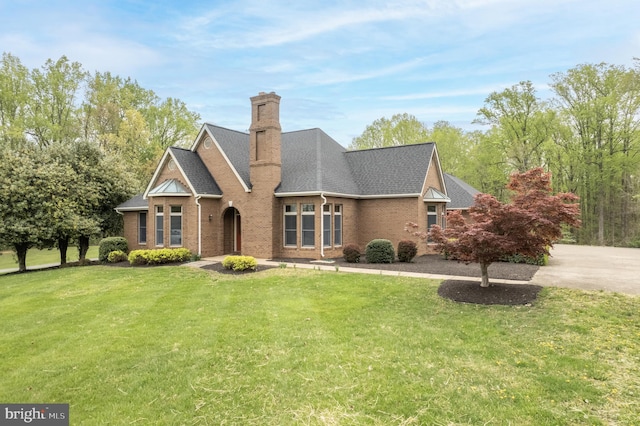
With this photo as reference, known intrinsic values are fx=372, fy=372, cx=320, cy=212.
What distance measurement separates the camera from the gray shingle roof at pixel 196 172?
19.6 metres

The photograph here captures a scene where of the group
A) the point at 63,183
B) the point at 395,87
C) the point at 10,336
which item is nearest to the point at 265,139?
the point at 395,87

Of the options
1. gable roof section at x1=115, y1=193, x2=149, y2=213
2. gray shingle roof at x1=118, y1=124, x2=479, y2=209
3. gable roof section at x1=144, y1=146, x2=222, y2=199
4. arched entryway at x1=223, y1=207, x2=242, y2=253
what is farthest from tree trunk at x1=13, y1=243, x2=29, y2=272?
arched entryway at x1=223, y1=207, x2=242, y2=253

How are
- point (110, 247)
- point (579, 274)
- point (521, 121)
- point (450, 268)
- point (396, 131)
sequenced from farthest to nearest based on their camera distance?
point (396, 131) → point (521, 121) → point (110, 247) → point (450, 268) → point (579, 274)

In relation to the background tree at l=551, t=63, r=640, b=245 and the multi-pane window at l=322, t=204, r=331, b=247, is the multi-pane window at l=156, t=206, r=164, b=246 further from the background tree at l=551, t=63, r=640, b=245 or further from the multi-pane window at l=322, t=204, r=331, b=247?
the background tree at l=551, t=63, r=640, b=245

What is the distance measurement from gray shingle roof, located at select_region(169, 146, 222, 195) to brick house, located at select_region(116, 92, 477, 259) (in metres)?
0.06

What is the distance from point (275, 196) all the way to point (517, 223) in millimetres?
11901

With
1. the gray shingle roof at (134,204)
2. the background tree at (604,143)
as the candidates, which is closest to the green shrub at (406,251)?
the gray shingle roof at (134,204)

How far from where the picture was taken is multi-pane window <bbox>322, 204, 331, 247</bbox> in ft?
61.1

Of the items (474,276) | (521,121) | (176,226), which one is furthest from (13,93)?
(521,121)

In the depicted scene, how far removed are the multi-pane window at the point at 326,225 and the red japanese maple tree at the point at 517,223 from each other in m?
8.34

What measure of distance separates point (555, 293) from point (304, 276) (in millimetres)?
7840

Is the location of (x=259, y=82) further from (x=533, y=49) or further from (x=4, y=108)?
(x=4, y=108)

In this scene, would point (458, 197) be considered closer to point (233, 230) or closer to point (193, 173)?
point (233, 230)

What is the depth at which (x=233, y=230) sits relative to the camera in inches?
838
